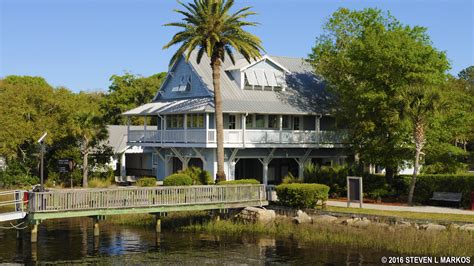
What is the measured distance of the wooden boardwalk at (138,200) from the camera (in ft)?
91.6

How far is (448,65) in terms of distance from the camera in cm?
4022

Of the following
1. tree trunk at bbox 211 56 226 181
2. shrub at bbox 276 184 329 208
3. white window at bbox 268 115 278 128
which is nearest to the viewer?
shrub at bbox 276 184 329 208

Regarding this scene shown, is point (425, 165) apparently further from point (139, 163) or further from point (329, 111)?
point (139, 163)

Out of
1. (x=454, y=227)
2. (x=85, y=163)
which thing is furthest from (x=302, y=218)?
(x=85, y=163)

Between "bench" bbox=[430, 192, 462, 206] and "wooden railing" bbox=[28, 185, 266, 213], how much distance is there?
9902 millimetres

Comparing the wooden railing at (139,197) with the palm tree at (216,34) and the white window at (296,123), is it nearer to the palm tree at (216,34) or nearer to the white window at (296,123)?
the palm tree at (216,34)

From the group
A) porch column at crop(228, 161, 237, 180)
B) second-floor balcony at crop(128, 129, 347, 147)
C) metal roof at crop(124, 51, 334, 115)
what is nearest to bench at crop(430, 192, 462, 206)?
second-floor balcony at crop(128, 129, 347, 147)

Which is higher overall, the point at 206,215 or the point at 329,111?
the point at 329,111

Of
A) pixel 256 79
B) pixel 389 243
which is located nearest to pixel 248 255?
pixel 389 243

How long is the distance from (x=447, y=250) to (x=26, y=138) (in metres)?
36.4

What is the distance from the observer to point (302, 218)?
32.8 metres

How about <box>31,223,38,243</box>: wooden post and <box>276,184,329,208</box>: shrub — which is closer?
<box>31,223,38,243</box>: wooden post

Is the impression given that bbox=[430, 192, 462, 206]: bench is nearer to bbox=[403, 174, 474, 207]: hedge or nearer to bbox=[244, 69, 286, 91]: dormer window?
bbox=[403, 174, 474, 207]: hedge

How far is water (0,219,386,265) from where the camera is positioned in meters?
26.1
